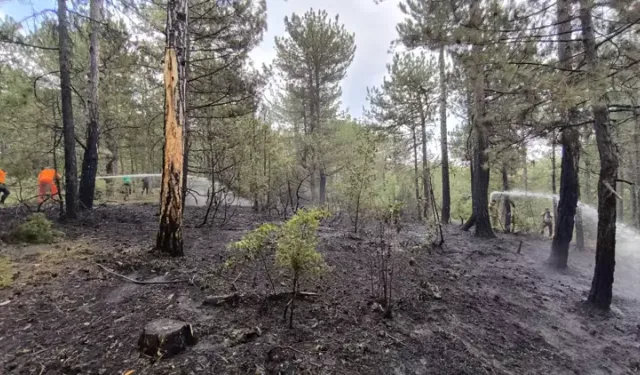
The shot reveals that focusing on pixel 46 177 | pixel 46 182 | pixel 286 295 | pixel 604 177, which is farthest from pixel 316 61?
pixel 286 295

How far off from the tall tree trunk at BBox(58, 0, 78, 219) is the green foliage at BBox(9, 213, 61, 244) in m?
1.35

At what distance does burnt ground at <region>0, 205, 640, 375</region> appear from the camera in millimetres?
2338

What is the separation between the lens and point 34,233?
4680 millimetres

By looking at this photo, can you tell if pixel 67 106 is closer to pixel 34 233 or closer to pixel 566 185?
pixel 34 233

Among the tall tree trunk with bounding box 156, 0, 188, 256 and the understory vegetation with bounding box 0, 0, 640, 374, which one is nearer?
the understory vegetation with bounding box 0, 0, 640, 374

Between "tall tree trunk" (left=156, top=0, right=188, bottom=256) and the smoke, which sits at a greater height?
"tall tree trunk" (left=156, top=0, right=188, bottom=256)

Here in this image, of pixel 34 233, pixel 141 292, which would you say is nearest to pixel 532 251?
pixel 141 292

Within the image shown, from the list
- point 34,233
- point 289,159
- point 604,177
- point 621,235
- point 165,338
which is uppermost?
point 289,159

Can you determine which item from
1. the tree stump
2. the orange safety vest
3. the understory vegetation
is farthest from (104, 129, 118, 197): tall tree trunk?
the tree stump

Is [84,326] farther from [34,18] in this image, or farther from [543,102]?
[543,102]

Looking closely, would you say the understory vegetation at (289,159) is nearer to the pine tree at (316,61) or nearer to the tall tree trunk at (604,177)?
the tall tree trunk at (604,177)

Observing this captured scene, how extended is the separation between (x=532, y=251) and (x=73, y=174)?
409 inches

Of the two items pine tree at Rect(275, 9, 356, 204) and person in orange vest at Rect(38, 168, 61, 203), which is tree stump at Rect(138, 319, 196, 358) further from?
pine tree at Rect(275, 9, 356, 204)

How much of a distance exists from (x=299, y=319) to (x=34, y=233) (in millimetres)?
4400
